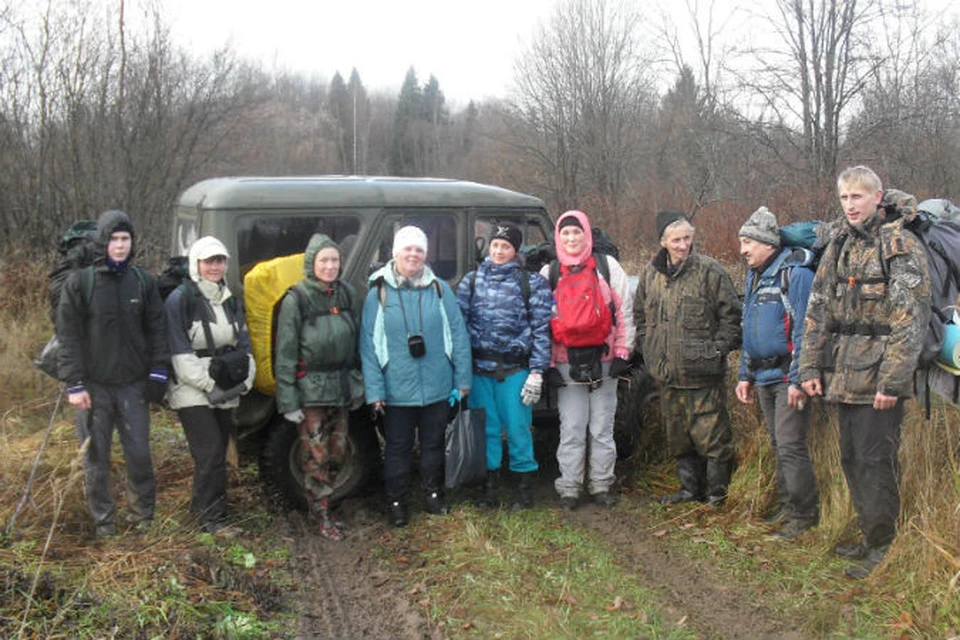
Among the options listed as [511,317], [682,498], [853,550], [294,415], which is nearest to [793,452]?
[853,550]

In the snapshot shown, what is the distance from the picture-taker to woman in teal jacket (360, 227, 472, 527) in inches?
196

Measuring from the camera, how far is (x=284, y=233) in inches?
208

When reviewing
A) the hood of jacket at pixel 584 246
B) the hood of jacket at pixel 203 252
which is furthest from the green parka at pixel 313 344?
the hood of jacket at pixel 584 246

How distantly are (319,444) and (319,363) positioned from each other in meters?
0.54

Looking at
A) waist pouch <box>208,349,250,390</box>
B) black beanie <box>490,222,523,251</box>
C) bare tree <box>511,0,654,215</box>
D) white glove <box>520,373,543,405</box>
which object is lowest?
white glove <box>520,373,543,405</box>

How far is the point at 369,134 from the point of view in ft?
182

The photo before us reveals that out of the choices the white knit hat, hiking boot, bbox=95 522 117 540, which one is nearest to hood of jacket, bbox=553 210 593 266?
the white knit hat

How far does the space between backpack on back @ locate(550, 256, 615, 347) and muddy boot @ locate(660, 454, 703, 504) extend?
1.02 meters

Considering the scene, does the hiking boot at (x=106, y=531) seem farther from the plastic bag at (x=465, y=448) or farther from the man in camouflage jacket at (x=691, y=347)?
the man in camouflage jacket at (x=691, y=347)

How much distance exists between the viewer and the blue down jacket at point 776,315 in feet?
14.9

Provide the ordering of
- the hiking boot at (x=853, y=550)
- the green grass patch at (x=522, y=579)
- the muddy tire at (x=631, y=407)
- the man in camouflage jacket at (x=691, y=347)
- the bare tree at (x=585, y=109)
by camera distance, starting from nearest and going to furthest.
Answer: the green grass patch at (x=522, y=579)
the hiking boot at (x=853, y=550)
the man in camouflage jacket at (x=691, y=347)
the muddy tire at (x=631, y=407)
the bare tree at (x=585, y=109)

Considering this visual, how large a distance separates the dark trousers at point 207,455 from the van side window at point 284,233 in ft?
3.16

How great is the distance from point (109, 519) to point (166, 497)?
2.42ft

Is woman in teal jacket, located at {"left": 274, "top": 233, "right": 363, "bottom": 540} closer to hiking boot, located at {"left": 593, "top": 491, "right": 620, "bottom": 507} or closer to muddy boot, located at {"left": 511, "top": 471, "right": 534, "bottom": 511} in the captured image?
muddy boot, located at {"left": 511, "top": 471, "right": 534, "bottom": 511}
